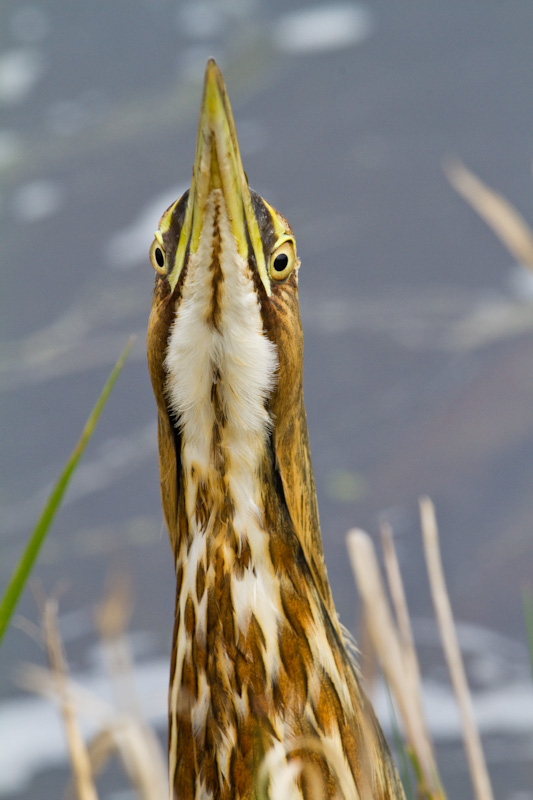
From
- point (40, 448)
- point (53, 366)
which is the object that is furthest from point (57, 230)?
point (40, 448)

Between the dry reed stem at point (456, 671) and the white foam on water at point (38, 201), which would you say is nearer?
the dry reed stem at point (456, 671)

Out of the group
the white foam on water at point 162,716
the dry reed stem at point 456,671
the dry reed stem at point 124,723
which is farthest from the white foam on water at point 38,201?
the dry reed stem at point 124,723

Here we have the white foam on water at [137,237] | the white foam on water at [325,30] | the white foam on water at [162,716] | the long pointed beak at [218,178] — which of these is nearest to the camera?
the long pointed beak at [218,178]

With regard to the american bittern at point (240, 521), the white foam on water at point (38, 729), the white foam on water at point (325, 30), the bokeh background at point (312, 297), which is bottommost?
the american bittern at point (240, 521)

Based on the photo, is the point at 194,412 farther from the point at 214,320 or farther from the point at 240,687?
the point at 240,687

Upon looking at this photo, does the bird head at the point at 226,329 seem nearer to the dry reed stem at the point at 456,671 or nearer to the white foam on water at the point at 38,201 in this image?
the dry reed stem at the point at 456,671

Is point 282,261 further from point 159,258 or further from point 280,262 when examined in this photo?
point 159,258

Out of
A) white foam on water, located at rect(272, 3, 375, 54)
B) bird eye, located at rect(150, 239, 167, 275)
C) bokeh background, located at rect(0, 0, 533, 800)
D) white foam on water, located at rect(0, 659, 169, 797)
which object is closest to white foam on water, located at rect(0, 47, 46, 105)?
bokeh background, located at rect(0, 0, 533, 800)
